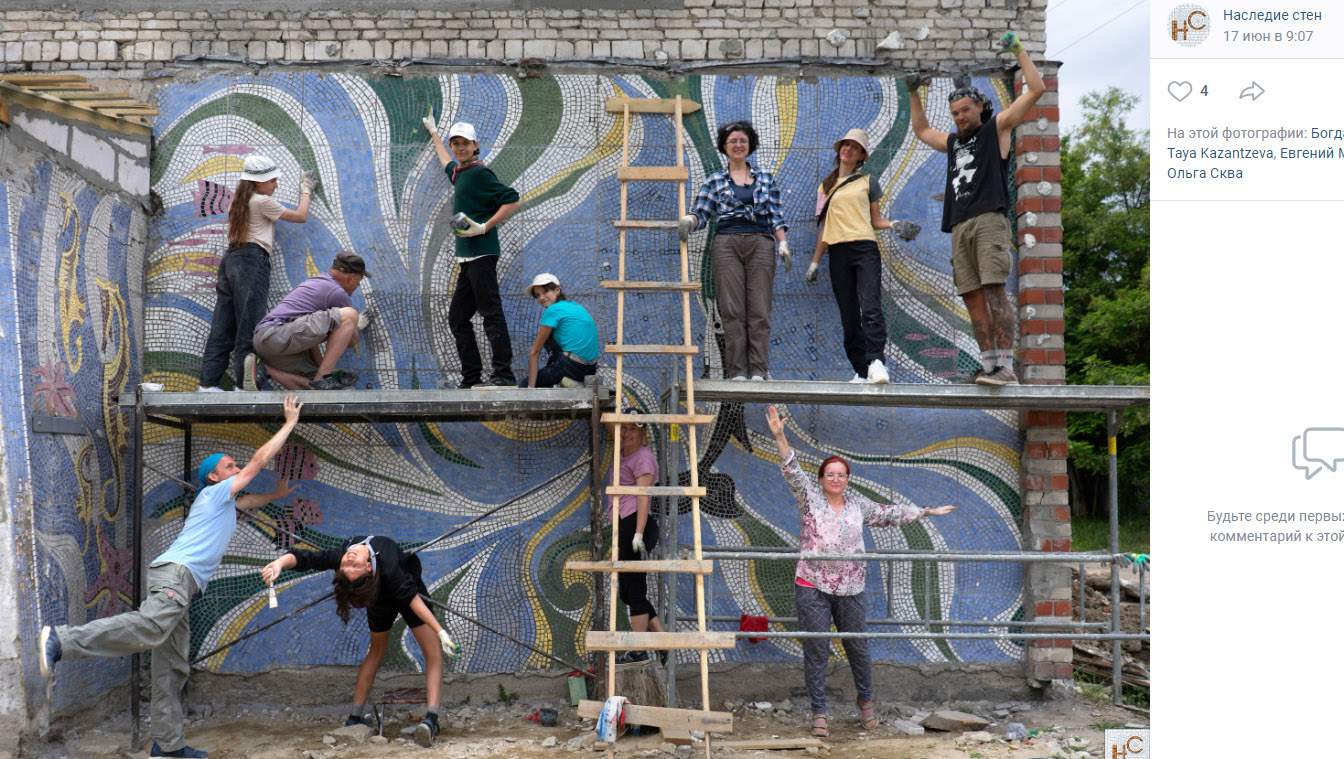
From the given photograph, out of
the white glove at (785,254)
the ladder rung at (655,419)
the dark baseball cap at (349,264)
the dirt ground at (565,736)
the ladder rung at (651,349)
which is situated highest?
the white glove at (785,254)

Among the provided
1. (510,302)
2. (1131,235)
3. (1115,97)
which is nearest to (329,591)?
(510,302)

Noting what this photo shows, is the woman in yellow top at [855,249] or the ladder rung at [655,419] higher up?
the woman in yellow top at [855,249]

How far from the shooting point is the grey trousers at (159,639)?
17.8 ft

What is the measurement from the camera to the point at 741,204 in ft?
22.0

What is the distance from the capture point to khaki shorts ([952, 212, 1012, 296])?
6.30 m

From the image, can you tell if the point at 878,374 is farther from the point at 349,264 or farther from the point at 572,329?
the point at 349,264

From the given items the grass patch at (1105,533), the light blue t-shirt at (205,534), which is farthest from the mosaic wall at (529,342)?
the grass patch at (1105,533)

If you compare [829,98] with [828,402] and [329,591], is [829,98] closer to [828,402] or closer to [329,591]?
[828,402]

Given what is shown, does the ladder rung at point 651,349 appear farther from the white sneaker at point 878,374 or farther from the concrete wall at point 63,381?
the concrete wall at point 63,381

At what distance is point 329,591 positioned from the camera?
6.87 metres

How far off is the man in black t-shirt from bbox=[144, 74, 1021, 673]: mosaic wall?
0.59m

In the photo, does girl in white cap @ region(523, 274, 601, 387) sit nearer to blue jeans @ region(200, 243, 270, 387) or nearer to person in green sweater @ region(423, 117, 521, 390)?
person in green sweater @ region(423, 117, 521, 390)

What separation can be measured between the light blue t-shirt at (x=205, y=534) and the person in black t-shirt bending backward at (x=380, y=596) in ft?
1.02

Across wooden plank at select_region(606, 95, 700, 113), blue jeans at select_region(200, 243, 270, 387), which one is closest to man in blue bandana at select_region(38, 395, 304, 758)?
blue jeans at select_region(200, 243, 270, 387)
